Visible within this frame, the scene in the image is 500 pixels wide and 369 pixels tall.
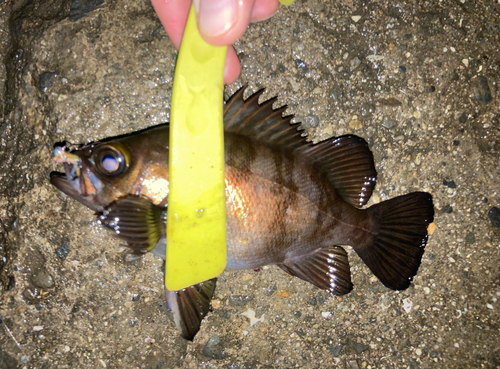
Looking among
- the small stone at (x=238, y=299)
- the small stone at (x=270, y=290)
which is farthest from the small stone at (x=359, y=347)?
the small stone at (x=238, y=299)

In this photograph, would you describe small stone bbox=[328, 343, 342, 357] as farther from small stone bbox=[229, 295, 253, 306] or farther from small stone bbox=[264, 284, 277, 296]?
small stone bbox=[229, 295, 253, 306]

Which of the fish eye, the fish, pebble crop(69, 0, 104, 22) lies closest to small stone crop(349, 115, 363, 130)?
the fish

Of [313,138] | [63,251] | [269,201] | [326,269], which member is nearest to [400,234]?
[326,269]

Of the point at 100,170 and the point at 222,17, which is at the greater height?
the point at 222,17

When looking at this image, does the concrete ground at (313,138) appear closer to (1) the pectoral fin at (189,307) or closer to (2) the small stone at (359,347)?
(2) the small stone at (359,347)

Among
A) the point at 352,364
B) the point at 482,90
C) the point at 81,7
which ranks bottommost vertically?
the point at 352,364

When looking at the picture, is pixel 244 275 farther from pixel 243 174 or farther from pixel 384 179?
pixel 384 179

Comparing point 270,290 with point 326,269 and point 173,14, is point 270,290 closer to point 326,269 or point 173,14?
point 326,269
